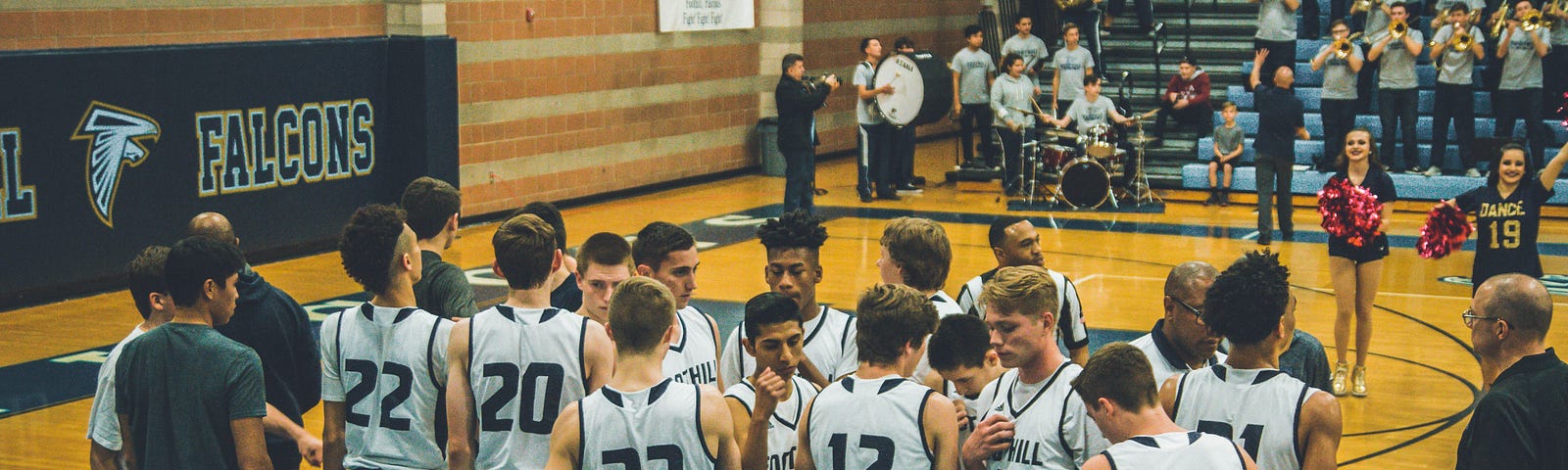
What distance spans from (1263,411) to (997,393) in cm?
74

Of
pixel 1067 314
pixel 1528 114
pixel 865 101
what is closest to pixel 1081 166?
pixel 865 101

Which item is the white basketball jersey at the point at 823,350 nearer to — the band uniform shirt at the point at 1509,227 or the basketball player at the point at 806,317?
the basketball player at the point at 806,317

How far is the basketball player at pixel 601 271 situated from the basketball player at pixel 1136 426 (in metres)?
1.93

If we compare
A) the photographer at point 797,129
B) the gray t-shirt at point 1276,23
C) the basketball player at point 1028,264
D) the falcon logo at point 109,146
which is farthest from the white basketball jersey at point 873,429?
the gray t-shirt at point 1276,23

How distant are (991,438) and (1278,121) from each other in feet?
38.7

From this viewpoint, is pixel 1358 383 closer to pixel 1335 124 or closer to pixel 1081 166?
pixel 1081 166

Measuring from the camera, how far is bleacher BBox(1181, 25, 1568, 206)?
719 inches

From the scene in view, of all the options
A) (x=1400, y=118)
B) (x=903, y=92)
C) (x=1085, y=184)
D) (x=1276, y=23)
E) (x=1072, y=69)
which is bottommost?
(x=1085, y=184)

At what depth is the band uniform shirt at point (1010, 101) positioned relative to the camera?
749 inches

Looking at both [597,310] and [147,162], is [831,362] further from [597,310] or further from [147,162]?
[147,162]

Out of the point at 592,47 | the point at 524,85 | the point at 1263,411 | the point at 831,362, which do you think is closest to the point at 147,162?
the point at 524,85

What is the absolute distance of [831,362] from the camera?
5430 millimetres

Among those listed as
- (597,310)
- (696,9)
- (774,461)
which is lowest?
(774,461)

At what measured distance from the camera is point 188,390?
4832 millimetres
